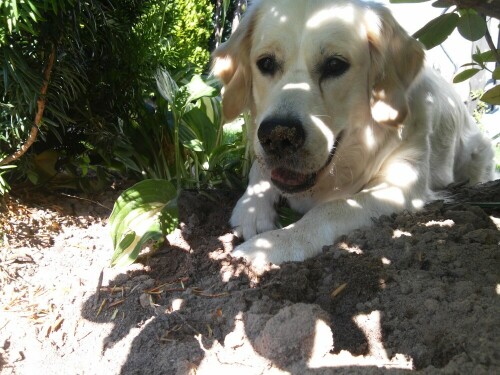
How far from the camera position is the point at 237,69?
9.04 ft

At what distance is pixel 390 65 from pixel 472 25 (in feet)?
2.37

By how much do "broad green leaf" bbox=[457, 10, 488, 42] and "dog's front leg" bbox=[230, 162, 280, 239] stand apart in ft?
3.62

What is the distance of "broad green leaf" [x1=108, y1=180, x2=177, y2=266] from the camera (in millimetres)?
1847

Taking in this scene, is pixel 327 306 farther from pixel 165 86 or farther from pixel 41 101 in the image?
pixel 165 86

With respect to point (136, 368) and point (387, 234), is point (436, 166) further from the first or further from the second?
point (136, 368)

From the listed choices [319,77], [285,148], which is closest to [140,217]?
[285,148]

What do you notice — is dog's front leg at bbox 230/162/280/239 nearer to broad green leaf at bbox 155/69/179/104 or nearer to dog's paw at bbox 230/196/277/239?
dog's paw at bbox 230/196/277/239

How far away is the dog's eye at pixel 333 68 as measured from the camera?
2.30 m

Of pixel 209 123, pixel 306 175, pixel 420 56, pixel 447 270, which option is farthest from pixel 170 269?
pixel 420 56

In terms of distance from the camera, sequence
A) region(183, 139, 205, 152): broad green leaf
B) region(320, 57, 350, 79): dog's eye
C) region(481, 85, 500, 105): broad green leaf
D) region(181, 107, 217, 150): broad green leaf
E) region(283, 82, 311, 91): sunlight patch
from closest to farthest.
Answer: region(481, 85, 500, 105): broad green leaf, region(283, 82, 311, 91): sunlight patch, region(320, 57, 350, 79): dog's eye, region(183, 139, 205, 152): broad green leaf, region(181, 107, 217, 150): broad green leaf

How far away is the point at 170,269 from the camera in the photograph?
193cm

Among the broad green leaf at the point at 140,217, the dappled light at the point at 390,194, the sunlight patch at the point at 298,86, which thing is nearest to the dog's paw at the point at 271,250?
the broad green leaf at the point at 140,217

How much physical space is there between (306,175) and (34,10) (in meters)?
1.22

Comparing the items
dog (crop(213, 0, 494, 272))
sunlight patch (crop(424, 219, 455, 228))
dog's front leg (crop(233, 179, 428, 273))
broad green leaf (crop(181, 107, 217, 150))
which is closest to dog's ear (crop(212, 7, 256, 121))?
dog (crop(213, 0, 494, 272))
